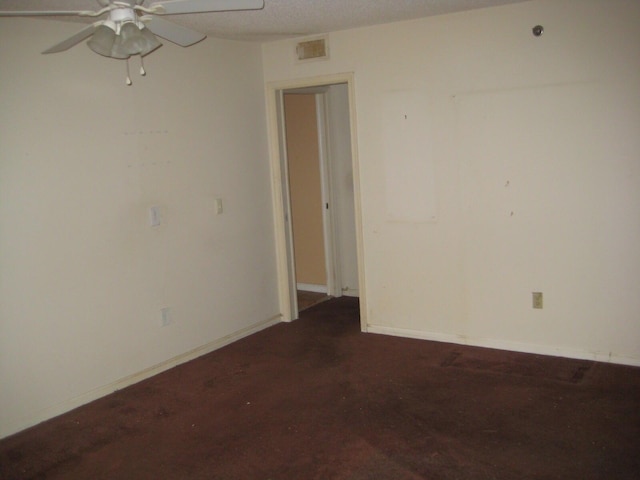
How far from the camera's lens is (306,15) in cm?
392

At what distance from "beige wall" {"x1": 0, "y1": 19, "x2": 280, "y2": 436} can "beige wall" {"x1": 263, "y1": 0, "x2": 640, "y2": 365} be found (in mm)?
947

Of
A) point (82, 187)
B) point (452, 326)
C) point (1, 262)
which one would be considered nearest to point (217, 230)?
point (82, 187)

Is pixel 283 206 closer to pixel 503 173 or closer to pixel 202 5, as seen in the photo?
pixel 503 173

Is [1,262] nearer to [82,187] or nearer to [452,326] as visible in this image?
[82,187]

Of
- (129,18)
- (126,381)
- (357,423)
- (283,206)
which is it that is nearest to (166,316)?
(126,381)

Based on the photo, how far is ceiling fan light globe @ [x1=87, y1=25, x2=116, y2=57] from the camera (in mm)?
2391

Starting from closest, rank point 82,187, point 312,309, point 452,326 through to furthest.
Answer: point 82,187
point 452,326
point 312,309

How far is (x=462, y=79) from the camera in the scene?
4.18 metres

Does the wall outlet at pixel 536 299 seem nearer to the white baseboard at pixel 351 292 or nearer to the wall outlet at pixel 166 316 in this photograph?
the white baseboard at pixel 351 292

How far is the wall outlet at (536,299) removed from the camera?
13.4ft

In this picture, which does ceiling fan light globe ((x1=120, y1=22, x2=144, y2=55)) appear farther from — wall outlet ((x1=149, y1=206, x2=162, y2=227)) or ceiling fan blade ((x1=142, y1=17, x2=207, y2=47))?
wall outlet ((x1=149, y1=206, x2=162, y2=227))

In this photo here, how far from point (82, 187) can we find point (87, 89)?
63 cm

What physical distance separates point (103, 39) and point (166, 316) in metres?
2.34

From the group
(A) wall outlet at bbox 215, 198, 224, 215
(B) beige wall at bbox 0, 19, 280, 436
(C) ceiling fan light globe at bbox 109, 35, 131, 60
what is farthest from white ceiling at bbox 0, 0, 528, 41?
(A) wall outlet at bbox 215, 198, 224, 215
